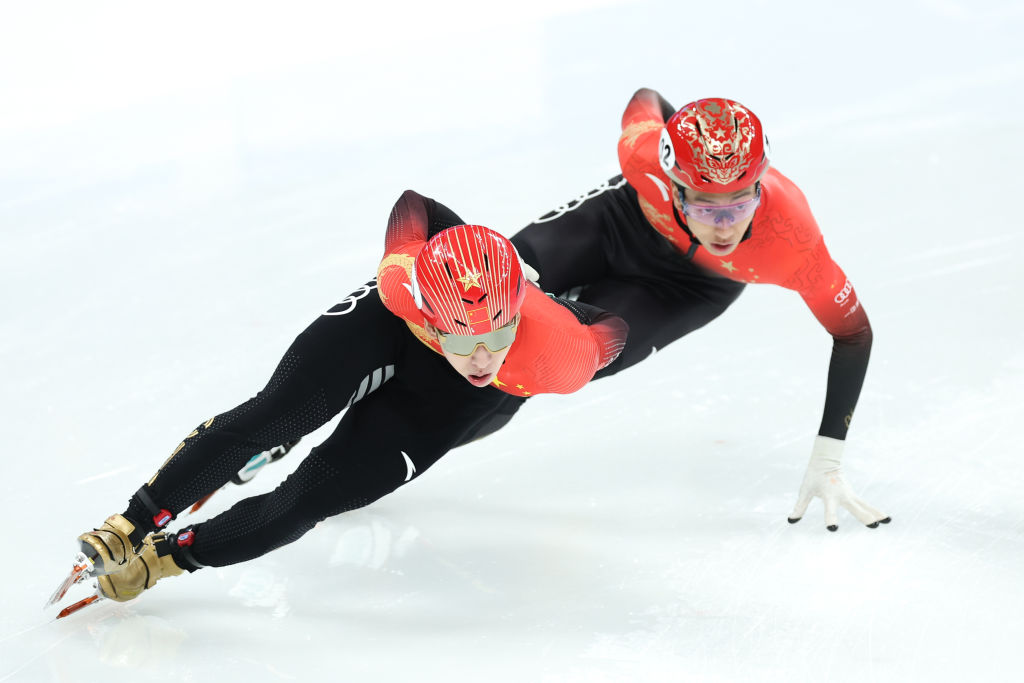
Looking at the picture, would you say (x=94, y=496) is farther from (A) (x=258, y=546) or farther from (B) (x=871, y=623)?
(B) (x=871, y=623)

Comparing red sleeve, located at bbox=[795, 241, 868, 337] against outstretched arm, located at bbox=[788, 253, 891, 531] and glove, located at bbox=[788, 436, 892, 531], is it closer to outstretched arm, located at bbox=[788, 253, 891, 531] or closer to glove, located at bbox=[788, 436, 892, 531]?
outstretched arm, located at bbox=[788, 253, 891, 531]

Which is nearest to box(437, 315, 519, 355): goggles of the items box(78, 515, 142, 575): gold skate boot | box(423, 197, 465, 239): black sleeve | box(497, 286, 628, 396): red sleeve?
box(497, 286, 628, 396): red sleeve

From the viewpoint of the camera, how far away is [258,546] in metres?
2.67

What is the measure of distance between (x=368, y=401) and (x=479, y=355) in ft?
1.71

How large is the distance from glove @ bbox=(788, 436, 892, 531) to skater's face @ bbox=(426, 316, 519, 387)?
1.18 meters

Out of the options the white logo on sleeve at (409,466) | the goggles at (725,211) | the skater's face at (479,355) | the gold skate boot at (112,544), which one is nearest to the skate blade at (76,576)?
the gold skate boot at (112,544)

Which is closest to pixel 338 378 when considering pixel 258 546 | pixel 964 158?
pixel 258 546

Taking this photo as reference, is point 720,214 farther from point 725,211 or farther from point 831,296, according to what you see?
point 831,296

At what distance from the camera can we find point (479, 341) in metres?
2.29

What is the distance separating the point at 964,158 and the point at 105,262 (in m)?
4.20

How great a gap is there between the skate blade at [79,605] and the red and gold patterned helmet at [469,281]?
1.17 m

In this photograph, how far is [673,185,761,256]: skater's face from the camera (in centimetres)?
286

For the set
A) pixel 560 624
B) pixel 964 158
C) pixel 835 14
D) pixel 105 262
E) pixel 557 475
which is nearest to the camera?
pixel 560 624

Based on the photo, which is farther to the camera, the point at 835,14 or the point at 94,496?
the point at 835,14
